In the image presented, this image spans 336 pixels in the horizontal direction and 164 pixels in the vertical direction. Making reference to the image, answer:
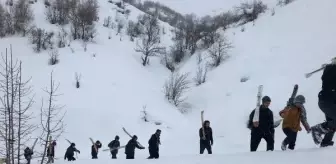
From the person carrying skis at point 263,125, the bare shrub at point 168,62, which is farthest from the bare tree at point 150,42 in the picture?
the person carrying skis at point 263,125

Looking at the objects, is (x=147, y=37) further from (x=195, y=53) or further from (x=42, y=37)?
(x=42, y=37)

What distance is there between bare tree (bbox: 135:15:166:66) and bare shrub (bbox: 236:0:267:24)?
1003 centimetres

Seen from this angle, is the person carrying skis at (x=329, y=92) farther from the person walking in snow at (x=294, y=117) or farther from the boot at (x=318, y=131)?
the person walking in snow at (x=294, y=117)

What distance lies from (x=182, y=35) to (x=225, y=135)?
22315mm

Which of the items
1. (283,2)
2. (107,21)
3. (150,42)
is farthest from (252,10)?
(107,21)

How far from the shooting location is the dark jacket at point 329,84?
6391mm

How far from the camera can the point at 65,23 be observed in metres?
43.2

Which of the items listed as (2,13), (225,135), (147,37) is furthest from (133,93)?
(2,13)

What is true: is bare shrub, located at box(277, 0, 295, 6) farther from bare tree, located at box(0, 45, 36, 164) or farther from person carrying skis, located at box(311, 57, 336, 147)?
person carrying skis, located at box(311, 57, 336, 147)

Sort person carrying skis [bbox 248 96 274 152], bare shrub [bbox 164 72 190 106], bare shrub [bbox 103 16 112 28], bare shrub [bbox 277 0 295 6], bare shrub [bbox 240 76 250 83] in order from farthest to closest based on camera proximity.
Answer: bare shrub [bbox 103 16 112 28] < bare shrub [bbox 277 0 295 6] < bare shrub [bbox 164 72 190 106] < bare shrub [bbox 240 76 250 83] < person carrying skis [bbox 248 96 274 152]

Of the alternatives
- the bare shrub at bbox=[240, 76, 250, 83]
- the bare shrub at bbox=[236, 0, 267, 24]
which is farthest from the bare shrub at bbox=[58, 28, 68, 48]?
the bare shrub at bbox=[236, 0, 267, 24]

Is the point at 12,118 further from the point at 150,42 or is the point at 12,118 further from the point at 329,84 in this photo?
the point at 150,42

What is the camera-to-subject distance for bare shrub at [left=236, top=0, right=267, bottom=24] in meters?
43.8

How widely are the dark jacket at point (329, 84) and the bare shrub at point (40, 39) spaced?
34.0 m
